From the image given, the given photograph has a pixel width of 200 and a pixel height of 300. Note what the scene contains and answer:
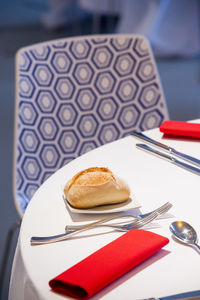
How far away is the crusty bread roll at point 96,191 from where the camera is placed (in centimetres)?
71

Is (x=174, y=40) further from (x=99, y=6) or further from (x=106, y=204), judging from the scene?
(x=106, y=204)

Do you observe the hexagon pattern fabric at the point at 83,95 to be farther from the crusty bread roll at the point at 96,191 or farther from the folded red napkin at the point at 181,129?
the crusty bread roll at the point at 96,191

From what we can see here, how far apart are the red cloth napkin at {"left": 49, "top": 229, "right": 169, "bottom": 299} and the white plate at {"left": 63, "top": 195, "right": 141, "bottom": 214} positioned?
6 centimetres

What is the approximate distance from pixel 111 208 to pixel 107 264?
14cm

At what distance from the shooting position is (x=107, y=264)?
58 cm

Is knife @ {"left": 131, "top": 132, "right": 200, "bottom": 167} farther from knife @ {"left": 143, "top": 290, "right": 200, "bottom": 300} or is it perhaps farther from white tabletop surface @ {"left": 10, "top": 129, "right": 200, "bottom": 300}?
knife @ {"left": 143, "top": 290, "right": 200, "bottom": 300}

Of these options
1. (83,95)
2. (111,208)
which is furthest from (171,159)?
(83,95)

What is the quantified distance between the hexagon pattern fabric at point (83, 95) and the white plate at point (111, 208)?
2.45 feet

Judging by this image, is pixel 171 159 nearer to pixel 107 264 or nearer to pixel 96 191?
pixel 96 191

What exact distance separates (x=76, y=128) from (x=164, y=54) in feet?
11.3

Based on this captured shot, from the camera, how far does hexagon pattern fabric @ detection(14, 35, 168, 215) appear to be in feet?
4.78

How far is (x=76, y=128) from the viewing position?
1523 millimetres

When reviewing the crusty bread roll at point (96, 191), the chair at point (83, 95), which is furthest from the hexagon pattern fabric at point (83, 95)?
the crusty bread roll at point (96, 191)

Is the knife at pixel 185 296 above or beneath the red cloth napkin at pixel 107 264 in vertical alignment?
beneath
